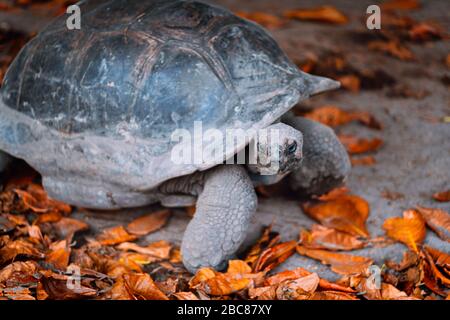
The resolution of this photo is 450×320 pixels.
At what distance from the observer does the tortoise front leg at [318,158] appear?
11.2ft

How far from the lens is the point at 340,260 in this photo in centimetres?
308

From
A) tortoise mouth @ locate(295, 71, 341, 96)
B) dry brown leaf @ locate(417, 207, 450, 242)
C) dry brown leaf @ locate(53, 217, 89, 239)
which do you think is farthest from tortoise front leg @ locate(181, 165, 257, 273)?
dry brown leaf @ locate(417, 207, 450, 242)

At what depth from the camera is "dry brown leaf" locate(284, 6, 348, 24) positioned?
20.1 ft

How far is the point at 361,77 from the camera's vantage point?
5156 mm

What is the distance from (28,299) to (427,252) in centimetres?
200

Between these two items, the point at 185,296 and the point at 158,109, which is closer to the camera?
the point at 185,296

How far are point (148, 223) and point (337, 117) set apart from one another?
74.0 inches

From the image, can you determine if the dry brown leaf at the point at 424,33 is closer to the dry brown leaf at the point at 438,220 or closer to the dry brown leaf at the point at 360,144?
the dry brown leaf at the point at 360,144

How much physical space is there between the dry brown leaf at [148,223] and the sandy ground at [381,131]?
39 mm

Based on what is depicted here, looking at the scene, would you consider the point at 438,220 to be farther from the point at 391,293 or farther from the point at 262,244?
the point at 262,244

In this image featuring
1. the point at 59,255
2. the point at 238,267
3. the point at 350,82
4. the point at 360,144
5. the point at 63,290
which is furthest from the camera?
the point at 350,82

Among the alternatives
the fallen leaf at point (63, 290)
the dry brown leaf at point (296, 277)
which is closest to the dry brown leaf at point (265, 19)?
the dry brown leaf at point (296, 277)

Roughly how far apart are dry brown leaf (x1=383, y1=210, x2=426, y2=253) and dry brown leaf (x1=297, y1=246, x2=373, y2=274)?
0.93 feet

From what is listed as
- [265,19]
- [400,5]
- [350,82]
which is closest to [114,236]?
[350,82]
